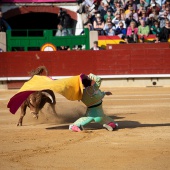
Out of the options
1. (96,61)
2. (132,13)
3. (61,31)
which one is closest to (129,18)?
(132,13)

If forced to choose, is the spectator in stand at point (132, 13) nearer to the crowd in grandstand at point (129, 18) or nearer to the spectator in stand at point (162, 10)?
the crowd in grandstand at point (129, 18)

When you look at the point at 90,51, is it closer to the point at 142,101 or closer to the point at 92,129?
the point at 142,101

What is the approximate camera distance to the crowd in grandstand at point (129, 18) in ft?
61.2

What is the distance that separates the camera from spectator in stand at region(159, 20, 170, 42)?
60.5 ft

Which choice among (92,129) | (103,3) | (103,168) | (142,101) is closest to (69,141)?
→ (92,129)

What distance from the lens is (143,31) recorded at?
18.7 metres

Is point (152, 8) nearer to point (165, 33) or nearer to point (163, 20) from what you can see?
point (163, 20)

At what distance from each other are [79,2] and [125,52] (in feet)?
10.8

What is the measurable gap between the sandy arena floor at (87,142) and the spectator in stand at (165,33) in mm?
5335

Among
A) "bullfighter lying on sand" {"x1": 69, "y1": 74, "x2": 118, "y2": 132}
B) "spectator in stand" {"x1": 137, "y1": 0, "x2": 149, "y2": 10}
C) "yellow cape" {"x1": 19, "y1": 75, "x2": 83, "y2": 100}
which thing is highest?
"spectator in stand" {"x1": 137, "y1": 0, "x2": 149, "y2": 10}

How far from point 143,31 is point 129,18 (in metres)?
0.61

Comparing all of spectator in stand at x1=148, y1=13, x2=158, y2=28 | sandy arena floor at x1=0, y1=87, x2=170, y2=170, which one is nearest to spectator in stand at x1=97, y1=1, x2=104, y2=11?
spectator in stand at x1=148, y1=13, x2=158, y2=28

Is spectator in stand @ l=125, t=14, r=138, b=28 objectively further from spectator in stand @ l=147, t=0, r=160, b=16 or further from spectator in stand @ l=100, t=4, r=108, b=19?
spectator in stand @ l=100, t=4, r=108, b=19

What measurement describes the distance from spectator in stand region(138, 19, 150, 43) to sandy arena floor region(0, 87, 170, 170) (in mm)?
5448
